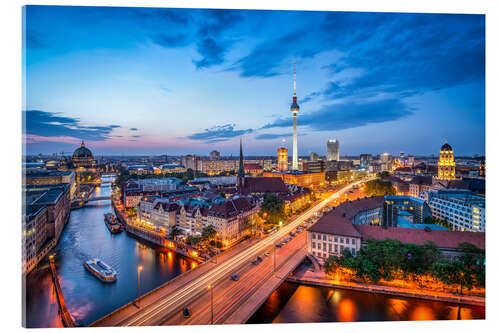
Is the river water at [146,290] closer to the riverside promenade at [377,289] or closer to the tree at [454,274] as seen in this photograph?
the riverside promenade at [377,289]

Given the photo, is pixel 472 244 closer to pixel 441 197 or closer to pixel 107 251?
pixel 441 197

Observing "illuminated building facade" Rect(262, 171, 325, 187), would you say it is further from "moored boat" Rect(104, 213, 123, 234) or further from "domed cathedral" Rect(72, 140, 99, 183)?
"domed cathedral" Rect(72, 140, 99, 183)

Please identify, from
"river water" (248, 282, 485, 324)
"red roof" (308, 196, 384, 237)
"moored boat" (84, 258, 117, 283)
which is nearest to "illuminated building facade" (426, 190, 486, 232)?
"river water" (248, 282, 485, 324)

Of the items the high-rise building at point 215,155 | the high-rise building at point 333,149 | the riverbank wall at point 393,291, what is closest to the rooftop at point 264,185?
the riverbank wall at point 393,291

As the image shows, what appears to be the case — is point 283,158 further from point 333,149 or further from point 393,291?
point 393,291

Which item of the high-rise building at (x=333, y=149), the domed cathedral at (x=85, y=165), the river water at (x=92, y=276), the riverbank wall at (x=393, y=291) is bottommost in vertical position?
the river water at (x=92, y=276)

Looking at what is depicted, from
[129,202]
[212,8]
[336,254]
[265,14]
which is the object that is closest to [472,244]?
[336,254]
